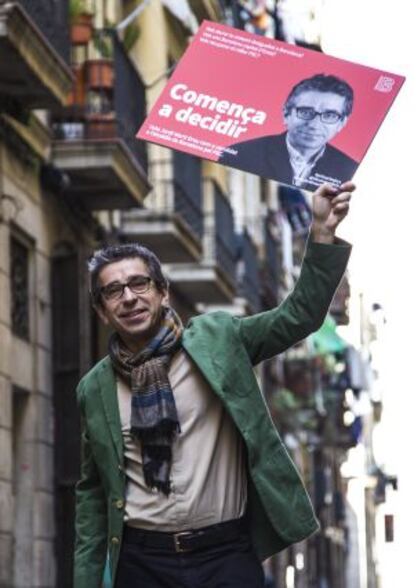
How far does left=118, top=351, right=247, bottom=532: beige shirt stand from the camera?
626 centimetres

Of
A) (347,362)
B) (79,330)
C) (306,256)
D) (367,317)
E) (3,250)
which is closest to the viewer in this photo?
(306,256)

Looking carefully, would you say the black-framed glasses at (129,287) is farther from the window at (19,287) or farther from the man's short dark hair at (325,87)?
the window at (19,287)

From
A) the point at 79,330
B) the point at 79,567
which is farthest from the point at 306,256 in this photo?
the point at 79,330

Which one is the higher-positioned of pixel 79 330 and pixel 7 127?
pixel 7 127

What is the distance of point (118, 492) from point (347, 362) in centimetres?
4914

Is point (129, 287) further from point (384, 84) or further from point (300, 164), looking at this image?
point (384, 84)

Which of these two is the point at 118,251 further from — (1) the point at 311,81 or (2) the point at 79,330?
(2) the point at 79,330

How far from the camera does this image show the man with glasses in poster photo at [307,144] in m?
6.57

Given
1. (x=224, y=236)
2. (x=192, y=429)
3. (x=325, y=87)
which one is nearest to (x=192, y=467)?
(x=192, y=429)

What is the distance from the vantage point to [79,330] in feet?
65.8

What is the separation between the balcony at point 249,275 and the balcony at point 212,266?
1.87m

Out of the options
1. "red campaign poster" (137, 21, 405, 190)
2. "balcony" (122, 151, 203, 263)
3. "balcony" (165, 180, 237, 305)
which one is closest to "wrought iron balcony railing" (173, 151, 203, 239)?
"balcony" (122, 151, 203, 263)

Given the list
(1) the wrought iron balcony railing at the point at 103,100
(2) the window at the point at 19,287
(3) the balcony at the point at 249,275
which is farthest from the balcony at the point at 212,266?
(2) the window at the point at 19,287

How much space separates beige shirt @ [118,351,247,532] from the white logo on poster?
1.06 meters
